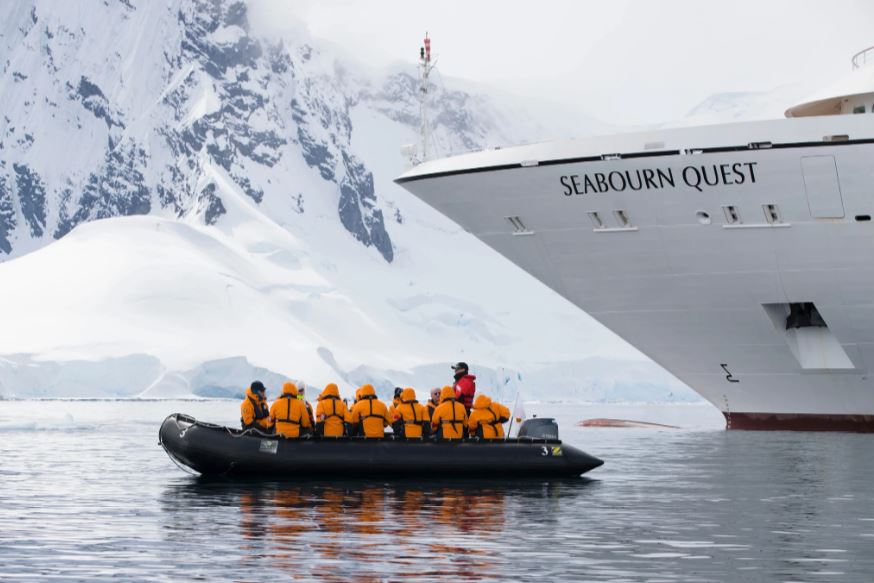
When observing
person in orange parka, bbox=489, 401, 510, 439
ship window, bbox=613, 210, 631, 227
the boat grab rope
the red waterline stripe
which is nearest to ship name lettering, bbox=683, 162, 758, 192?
ship window, bbox=613, 210, 631, 227

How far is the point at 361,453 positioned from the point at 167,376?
124 meters

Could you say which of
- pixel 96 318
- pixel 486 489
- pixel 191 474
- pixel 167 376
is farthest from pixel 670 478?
pixel 96 318

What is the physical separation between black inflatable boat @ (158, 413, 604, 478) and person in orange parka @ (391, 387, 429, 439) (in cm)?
63

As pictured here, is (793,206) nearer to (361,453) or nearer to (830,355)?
(830,355)

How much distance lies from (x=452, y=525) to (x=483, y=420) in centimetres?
879

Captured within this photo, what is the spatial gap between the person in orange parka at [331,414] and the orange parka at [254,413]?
1053 mm

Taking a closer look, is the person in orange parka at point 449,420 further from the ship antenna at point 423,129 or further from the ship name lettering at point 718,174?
the ship antenna at point 423,129

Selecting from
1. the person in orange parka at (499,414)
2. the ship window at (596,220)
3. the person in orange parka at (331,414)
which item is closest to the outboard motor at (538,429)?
the person in orange parka at (499,414)

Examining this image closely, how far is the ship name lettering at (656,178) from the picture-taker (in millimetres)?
38281

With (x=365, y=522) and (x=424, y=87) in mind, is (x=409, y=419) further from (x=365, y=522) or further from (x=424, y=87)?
(x=424, y=87)

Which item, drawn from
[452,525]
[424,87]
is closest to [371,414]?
[452,525]

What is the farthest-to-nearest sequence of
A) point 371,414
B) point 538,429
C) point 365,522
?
point 538,429, point 371,414, point 365,522

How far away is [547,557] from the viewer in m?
18.5

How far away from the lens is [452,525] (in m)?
21.7
